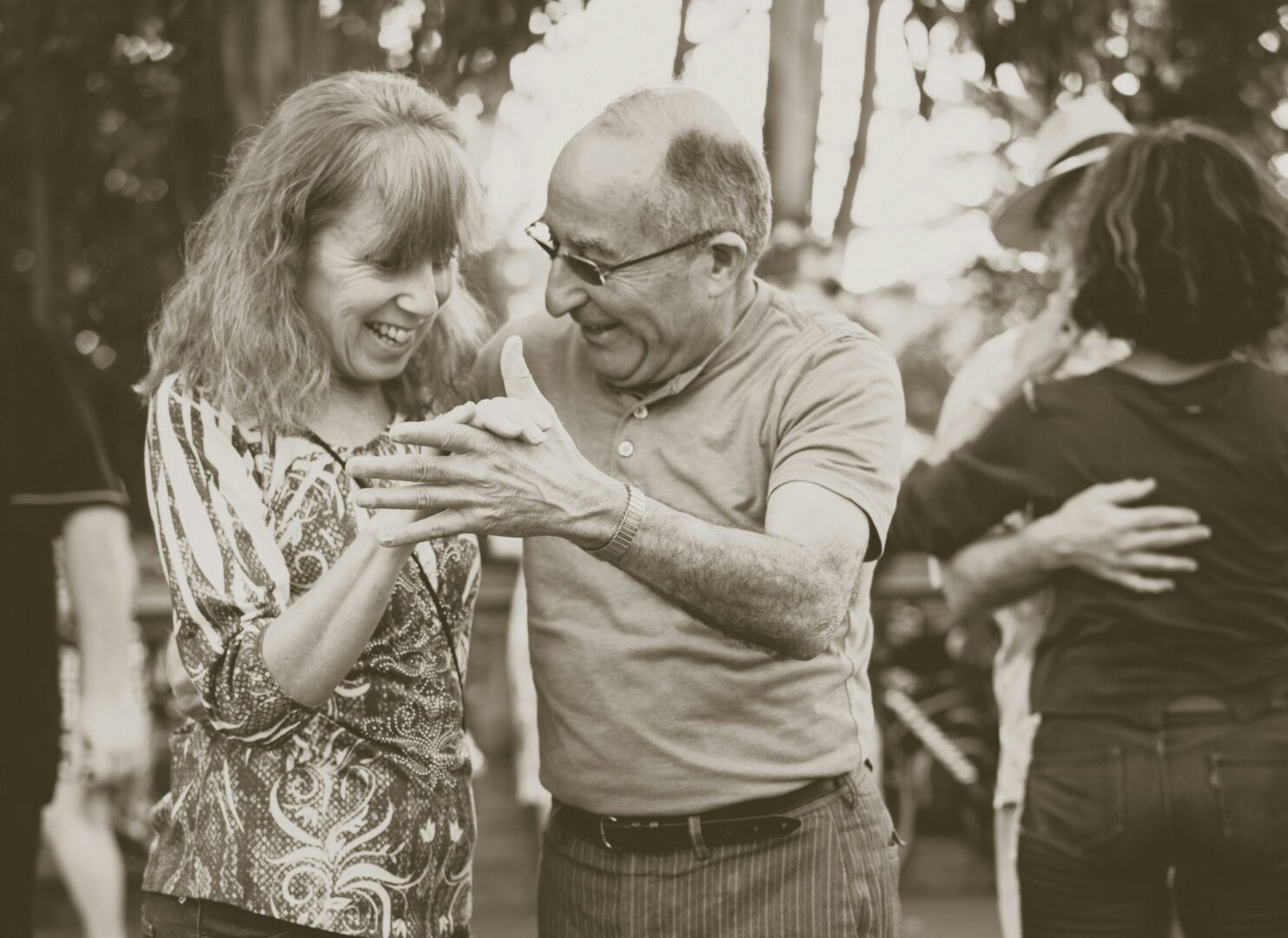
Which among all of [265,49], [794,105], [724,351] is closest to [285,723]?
[724,351]

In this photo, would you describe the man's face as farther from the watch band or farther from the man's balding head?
the watch band

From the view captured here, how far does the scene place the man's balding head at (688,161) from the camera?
2.30 metres

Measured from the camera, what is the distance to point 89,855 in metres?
4.43

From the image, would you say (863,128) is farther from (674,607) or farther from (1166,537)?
(674,607)

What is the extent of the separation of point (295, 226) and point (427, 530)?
566 millimetres

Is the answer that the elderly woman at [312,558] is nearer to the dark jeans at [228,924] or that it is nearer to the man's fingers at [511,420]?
the dark jeans at [228,924]

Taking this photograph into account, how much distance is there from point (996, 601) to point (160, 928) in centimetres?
157

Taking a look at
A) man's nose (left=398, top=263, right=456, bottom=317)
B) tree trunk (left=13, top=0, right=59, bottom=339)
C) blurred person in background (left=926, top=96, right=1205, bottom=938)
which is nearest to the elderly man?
man's nose (left=398, top=263, right=456, bottom=317)

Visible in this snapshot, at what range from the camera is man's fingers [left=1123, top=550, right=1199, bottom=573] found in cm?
261

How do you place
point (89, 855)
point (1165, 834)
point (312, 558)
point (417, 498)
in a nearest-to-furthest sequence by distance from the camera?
point (417, 498), point (312, 558), point (1165, 834), point (89, 855)

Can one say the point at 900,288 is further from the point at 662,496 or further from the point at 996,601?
→ the point at 662,496

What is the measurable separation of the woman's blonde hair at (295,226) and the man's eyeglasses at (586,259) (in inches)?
5.8

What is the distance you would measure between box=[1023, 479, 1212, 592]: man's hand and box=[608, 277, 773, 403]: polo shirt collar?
692mm

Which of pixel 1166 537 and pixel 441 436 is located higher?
pixel 441 436
